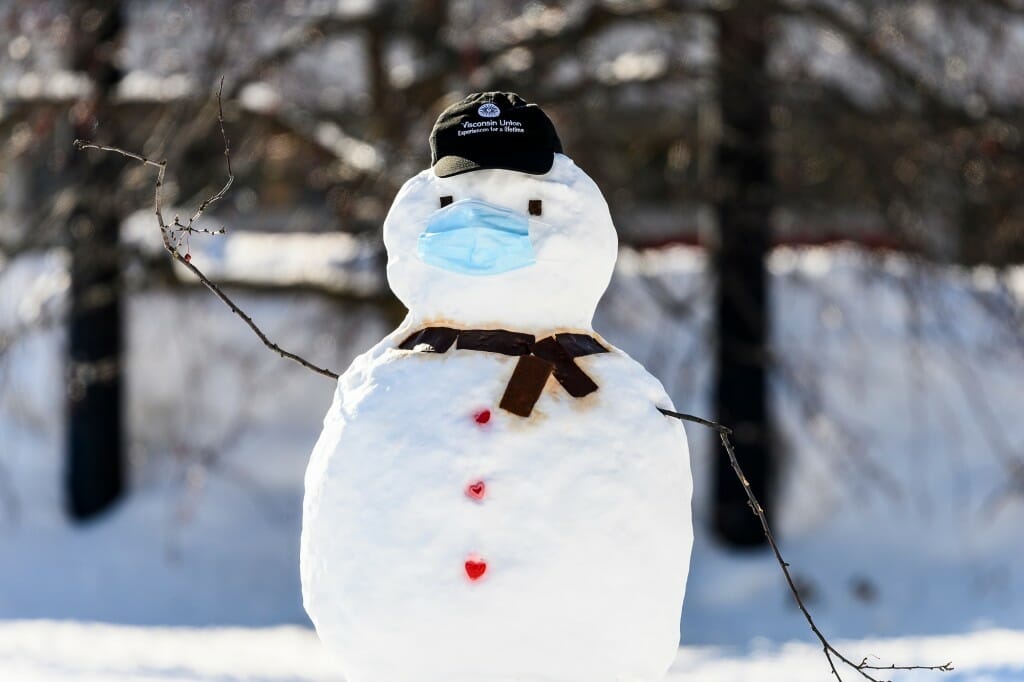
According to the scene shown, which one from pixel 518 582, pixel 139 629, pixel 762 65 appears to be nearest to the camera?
pixel 518 582

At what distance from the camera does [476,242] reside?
256 centimetres

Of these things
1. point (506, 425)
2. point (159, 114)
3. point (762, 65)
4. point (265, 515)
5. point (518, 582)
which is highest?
point (506, 425)

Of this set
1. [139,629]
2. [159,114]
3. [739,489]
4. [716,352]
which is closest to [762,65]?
[716,352]

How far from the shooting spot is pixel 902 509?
21.7 ft

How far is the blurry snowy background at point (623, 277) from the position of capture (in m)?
5.92

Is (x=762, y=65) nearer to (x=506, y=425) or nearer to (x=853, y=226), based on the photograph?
(x=853, y=226)

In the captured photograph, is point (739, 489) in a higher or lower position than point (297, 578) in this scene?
higher

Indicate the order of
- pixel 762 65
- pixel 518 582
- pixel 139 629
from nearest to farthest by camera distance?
pixel 518 582, pixel 139 629, pixel 762 65

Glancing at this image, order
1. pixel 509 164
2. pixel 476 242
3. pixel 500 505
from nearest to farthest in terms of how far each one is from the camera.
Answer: pixel 500 505, pixel 476 242, pixel 509 164

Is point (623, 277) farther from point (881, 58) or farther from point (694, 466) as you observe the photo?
point (881, 58)

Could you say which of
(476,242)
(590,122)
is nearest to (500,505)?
(476,242)

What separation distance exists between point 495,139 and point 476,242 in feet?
0.86

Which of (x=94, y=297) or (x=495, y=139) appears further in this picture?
(x=94, y=297)

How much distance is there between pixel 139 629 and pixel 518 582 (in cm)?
381
